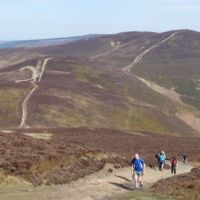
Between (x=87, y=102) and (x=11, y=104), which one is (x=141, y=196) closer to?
(x=11, y=104)

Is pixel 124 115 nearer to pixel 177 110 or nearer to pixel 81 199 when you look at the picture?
pixel 177 110

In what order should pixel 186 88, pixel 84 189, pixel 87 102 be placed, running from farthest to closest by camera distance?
1. pixel 186 88
2. pixel 87 102
3. pixel 84 189

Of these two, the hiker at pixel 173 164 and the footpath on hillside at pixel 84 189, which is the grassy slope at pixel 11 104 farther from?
the footpath on hillside at pixel 84 189

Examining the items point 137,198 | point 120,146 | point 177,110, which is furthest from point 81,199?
point 177,110

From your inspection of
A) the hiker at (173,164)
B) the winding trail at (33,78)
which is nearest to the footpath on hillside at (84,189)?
the hiker at (173,164)

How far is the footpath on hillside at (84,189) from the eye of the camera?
2914cm

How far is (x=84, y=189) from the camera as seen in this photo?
32.4 metres

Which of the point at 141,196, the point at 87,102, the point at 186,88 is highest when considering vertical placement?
the point at 141,196

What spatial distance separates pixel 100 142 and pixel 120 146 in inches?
133

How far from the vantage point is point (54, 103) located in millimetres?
110000

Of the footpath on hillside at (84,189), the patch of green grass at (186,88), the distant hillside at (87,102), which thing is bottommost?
the patch of green grass at (186,88)

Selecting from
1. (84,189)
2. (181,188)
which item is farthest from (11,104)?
(181,188)

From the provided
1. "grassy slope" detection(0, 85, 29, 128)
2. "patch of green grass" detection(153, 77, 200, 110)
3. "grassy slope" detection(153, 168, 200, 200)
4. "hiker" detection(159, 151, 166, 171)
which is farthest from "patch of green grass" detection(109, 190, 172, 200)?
"patch of green grass" detection(153, 77, 200, 110)

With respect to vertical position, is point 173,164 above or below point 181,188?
below
